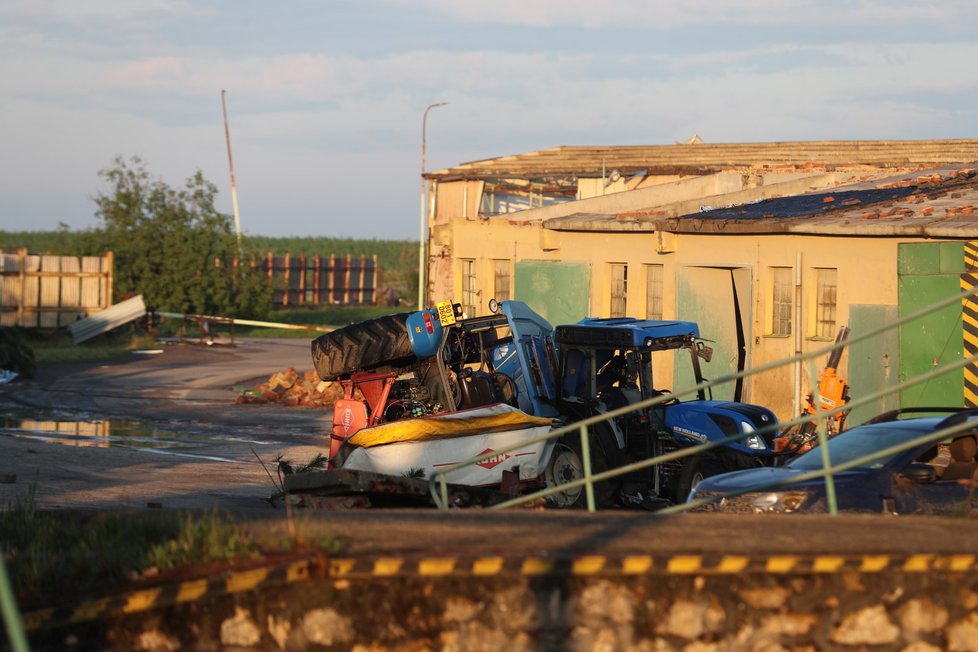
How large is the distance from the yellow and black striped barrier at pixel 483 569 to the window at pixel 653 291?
58.5 feet

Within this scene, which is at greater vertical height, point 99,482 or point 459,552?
point 459,552

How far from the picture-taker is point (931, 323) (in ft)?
60.5

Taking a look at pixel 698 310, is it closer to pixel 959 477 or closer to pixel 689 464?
pixel 689 464

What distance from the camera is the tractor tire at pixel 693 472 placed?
14.3m

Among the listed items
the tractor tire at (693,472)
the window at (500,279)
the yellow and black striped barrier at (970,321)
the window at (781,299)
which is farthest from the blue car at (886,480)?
the window at (500,279)

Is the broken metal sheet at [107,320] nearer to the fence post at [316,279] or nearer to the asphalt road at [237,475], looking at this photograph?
the asphalt road at [237,475]

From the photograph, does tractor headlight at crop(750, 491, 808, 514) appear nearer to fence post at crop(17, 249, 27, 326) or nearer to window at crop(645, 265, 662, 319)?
window at crop(645, 265, 662, 319)

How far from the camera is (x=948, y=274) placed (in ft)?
59.9

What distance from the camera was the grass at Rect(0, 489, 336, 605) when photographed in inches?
257

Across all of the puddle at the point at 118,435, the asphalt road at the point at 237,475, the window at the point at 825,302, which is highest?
the window at the point at 825,302

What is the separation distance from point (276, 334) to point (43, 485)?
30.8 metres

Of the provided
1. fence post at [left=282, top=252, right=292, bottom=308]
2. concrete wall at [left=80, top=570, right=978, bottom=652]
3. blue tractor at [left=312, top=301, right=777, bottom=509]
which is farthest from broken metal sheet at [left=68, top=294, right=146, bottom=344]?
concrete wall at [left=80, top=570, right=978, bottom=652]

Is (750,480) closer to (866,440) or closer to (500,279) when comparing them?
(866,440)

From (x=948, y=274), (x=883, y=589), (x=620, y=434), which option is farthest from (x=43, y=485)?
(x=948, y=274)
